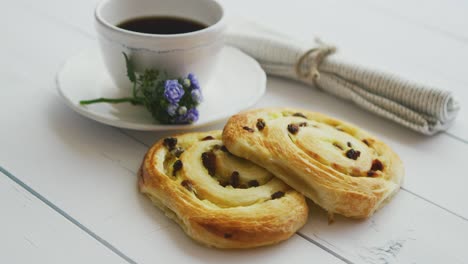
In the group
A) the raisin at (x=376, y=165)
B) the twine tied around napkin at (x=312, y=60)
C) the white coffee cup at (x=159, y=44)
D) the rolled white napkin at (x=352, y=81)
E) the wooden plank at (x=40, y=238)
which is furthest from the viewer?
the twine tied around napkin at (x=312, y=60)

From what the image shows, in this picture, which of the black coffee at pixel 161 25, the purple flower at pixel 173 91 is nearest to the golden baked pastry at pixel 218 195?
the purple flower at pixel 173 91

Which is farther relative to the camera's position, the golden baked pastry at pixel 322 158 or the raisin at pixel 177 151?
the raisin at pixel 177 151

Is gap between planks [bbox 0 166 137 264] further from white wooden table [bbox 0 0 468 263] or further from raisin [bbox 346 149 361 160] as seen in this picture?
raisin [bbox 346 149 361 160]

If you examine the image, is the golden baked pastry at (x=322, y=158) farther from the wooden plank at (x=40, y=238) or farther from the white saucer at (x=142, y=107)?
the wooden plank at (x=40, y=238)

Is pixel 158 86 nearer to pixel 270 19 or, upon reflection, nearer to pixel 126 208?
pixel 126 208

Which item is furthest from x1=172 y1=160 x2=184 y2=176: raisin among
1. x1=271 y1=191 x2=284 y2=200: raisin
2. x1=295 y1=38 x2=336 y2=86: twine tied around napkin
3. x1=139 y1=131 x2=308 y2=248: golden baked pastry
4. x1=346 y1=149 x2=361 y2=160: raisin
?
x1=295 y1=38 x2=336 y2=86: twine tied around napkin
